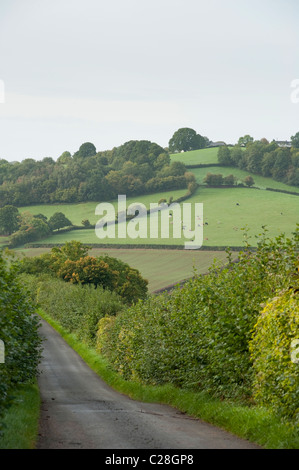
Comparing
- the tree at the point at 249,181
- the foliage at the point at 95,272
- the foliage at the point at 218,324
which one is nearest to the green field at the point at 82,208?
the tree at the point at 249,181

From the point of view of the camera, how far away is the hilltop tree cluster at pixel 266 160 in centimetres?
16952

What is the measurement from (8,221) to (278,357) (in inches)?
5393

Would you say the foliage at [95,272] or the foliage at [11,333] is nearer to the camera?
the foliage at [11,333]

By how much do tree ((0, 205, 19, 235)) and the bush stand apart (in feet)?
439

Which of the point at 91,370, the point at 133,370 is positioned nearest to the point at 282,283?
the point at 133,370

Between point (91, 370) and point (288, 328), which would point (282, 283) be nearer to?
point (288, 328)

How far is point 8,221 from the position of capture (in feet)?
474

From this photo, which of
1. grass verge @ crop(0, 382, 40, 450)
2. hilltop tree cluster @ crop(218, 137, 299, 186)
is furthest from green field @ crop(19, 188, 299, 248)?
grass verge @ crop(0, 382, 40, 450)

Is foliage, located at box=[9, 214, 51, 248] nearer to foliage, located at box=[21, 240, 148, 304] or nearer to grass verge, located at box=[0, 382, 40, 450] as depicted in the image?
foliage, located at box=[21, 240, 148, 304]

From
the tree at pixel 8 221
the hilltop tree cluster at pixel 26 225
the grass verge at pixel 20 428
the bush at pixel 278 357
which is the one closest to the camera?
the grass verge at pixel 20 428

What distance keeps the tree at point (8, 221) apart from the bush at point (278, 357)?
134 m

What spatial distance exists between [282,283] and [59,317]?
48.7 meters

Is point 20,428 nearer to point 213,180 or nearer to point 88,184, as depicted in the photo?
point 213,180

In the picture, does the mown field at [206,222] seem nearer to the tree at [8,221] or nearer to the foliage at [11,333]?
the tree at [8,221]
